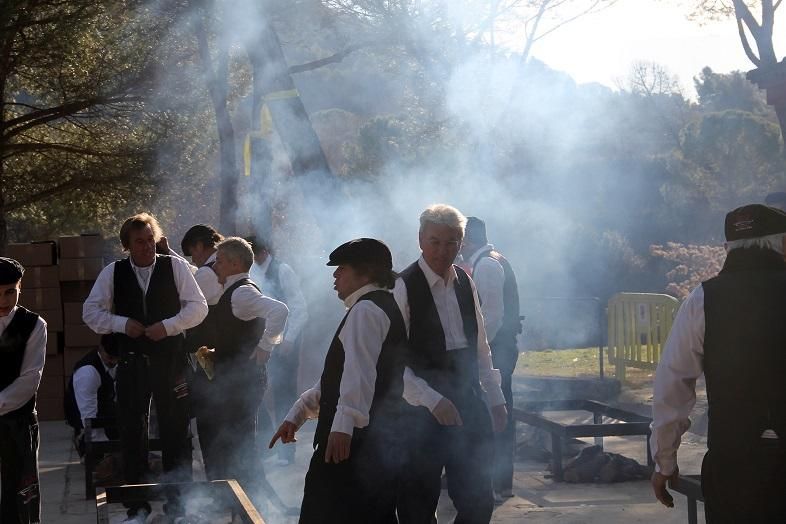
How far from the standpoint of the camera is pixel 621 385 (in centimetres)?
1245

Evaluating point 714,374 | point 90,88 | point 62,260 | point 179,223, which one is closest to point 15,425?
point 714,374

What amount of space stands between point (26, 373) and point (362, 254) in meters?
1.88

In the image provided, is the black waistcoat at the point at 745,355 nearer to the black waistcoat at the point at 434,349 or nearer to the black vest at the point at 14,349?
the black waistcoat at the point at 434,349

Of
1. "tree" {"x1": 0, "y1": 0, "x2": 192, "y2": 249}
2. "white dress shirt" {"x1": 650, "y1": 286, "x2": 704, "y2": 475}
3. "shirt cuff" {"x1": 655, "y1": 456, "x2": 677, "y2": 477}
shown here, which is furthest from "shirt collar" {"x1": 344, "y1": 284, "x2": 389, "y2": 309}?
"tree" {"x1": 0, "y1": 0, "x2": 192, "y2": 249}

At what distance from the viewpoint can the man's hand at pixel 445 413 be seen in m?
4.58

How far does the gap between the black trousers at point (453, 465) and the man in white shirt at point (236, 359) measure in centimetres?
173

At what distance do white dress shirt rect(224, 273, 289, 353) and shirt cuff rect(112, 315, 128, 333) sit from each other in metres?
0.62

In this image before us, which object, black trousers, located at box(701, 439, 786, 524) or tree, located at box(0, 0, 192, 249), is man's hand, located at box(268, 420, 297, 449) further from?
tree, located at box(0, 0, 192, 249)

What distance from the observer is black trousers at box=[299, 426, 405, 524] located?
402cm

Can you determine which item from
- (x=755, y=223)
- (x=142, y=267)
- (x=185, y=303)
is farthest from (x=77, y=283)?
(x=755, y=223)

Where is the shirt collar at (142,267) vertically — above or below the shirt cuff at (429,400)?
above

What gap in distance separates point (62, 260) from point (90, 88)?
9.67ft

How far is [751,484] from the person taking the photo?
→ 11.7 feet

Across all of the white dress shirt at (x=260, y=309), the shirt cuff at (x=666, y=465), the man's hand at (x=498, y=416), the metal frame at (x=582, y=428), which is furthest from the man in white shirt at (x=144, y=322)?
the shirt cuff at (x=666, y=465)
